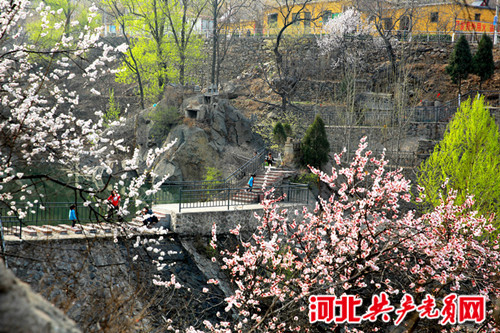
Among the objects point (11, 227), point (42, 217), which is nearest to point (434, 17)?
point (42, 217)

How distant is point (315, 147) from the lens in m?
26.0

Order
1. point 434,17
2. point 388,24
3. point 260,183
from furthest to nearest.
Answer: point 434,17 < point 388,24 < point 260,183

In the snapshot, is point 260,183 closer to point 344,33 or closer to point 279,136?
point 279,136

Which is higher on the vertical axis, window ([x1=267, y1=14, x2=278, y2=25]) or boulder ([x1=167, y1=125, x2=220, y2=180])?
window ([x1=267, y1=14, x2=278, y2=25])

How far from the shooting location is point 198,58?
4159 centimetres

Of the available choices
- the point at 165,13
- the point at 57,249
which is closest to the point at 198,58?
the point at 165,13

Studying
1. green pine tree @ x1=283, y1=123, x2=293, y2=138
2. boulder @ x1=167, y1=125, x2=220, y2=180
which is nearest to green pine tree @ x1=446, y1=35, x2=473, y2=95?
green pine tree @ x1=283, y1=123, x2=293, y2=138

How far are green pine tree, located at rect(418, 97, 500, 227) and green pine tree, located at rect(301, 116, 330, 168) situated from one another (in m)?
5.27

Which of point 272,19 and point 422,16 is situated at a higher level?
point 272,19

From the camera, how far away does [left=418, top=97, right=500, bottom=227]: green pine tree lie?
20.6m

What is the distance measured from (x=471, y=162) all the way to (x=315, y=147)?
24.9ft

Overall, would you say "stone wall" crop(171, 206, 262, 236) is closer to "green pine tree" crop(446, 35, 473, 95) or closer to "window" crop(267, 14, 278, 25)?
"green pine tree" crop(446, 35, 473, 95)

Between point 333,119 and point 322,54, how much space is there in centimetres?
1269

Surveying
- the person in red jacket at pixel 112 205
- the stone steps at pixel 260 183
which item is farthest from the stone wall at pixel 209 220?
the person in red jacket at pixel 112 205
